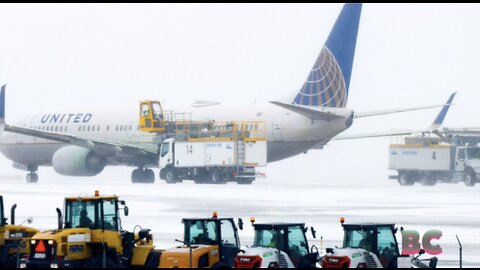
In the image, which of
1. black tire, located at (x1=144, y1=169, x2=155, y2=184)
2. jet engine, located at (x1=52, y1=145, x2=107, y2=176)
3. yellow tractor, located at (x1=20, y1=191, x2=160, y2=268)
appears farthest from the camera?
jet engine, located at (x1=52, y1=145, x2=107, y2=176)

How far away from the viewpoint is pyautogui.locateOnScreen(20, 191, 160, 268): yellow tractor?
21219mm

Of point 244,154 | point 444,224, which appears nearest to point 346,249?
point 444,224

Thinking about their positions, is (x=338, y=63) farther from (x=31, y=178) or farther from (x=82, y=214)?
(x=82, y=214)

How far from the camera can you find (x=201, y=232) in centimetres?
2220

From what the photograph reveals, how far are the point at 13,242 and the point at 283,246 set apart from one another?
6589 mm

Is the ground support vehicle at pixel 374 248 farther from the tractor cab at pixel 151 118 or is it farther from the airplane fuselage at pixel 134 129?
the tractor cab at pixel 151 118

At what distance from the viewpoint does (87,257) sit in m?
21.9

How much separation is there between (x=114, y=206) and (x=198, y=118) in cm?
4827

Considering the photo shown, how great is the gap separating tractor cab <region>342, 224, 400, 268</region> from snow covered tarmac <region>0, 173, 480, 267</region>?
2.78 metres

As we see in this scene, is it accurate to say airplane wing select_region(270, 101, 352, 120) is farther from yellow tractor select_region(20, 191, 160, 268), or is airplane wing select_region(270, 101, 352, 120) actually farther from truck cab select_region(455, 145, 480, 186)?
yellow tractor select_region(20, 191, 160, 268)

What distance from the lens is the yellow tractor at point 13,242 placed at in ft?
78.3

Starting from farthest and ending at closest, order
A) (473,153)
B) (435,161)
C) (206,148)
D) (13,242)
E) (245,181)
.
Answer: (435,161), (473,153), (245,181), (206,148), (13,242)

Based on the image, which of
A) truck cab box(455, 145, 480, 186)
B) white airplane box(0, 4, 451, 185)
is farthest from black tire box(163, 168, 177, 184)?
truck cab box(455, 145, 480, 186)

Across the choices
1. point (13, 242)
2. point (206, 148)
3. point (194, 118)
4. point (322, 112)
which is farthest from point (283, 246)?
point (194, 118)
